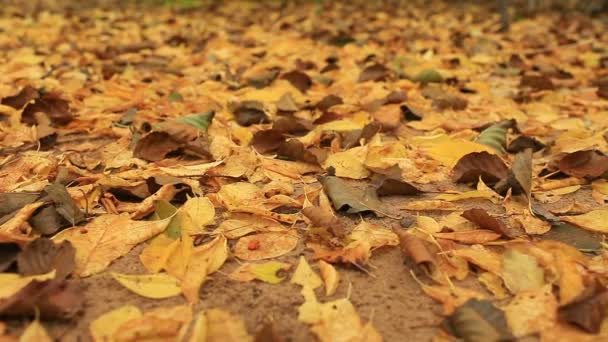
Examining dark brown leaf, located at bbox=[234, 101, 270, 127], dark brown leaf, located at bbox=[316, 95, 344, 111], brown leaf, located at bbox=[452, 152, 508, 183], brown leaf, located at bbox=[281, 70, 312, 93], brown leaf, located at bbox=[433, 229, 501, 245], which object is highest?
brown leaf, located at bbox=[433, 229, 501, 245]

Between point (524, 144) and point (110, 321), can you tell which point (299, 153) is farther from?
point (110, 321)

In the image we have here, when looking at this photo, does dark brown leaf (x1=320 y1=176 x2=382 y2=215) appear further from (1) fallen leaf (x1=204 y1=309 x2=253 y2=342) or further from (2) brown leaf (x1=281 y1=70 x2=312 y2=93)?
(2) brown leaf (x1=281 y1=70 x2=312 y2=93)

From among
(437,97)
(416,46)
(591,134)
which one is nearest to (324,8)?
(416,46)

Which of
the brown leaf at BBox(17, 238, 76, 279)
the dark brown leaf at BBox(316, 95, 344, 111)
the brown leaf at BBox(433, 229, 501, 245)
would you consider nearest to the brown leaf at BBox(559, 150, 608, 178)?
the brown leaf at BBox(433, 229, 501, 245)

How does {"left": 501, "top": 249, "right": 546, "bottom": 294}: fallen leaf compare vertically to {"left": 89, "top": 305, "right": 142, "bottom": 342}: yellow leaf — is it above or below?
below

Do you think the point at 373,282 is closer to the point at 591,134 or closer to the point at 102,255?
the point at 102,255

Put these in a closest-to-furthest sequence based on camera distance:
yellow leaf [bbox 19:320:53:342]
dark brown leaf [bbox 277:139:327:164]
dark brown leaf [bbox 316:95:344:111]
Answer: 1. yellow leaf [bbox 19:320:53:342]
2. dark brown leaf [bbox 277:139:327:164]
3. dark brown leaf [bbox 316:95:344:111]

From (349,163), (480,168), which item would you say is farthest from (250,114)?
(480,168)
